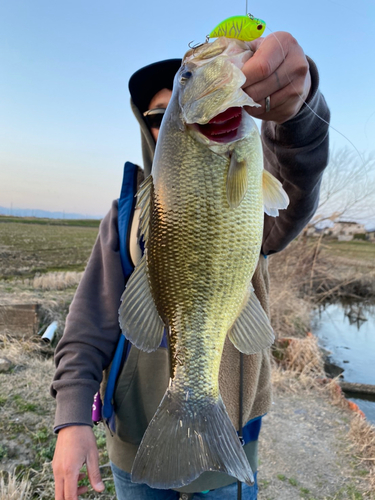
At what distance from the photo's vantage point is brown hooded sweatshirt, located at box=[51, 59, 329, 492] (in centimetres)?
169

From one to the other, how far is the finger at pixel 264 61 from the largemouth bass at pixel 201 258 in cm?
7

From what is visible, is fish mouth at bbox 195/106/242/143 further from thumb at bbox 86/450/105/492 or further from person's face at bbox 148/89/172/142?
thumb at bbox 86/450/105/492

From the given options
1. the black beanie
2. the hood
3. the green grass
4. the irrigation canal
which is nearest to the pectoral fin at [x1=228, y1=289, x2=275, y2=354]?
the hood

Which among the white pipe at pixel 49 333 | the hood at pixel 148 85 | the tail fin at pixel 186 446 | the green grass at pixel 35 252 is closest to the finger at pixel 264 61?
the hood at pixel 148 85

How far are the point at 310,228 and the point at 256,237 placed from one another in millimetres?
10776

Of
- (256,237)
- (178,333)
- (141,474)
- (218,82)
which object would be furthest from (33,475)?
(218,82)

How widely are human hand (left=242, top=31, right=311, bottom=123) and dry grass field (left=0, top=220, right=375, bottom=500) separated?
144 inches

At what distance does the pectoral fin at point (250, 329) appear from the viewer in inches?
55.5

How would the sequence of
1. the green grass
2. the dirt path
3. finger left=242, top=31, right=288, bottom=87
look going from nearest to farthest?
1. finger left=242, top=31, right=288, bottom=87
2. the dirt path
3. the green grass

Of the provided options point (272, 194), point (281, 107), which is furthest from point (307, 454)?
point (281, 107)

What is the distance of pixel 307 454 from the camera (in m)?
4.73

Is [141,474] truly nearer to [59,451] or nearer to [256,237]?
[59,451]

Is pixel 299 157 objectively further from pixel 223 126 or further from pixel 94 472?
pixel 94 472

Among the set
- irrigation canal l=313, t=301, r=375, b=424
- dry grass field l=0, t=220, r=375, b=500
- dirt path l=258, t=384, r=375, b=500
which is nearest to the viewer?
dry grass field l=0, t=220, r=375, b=500
